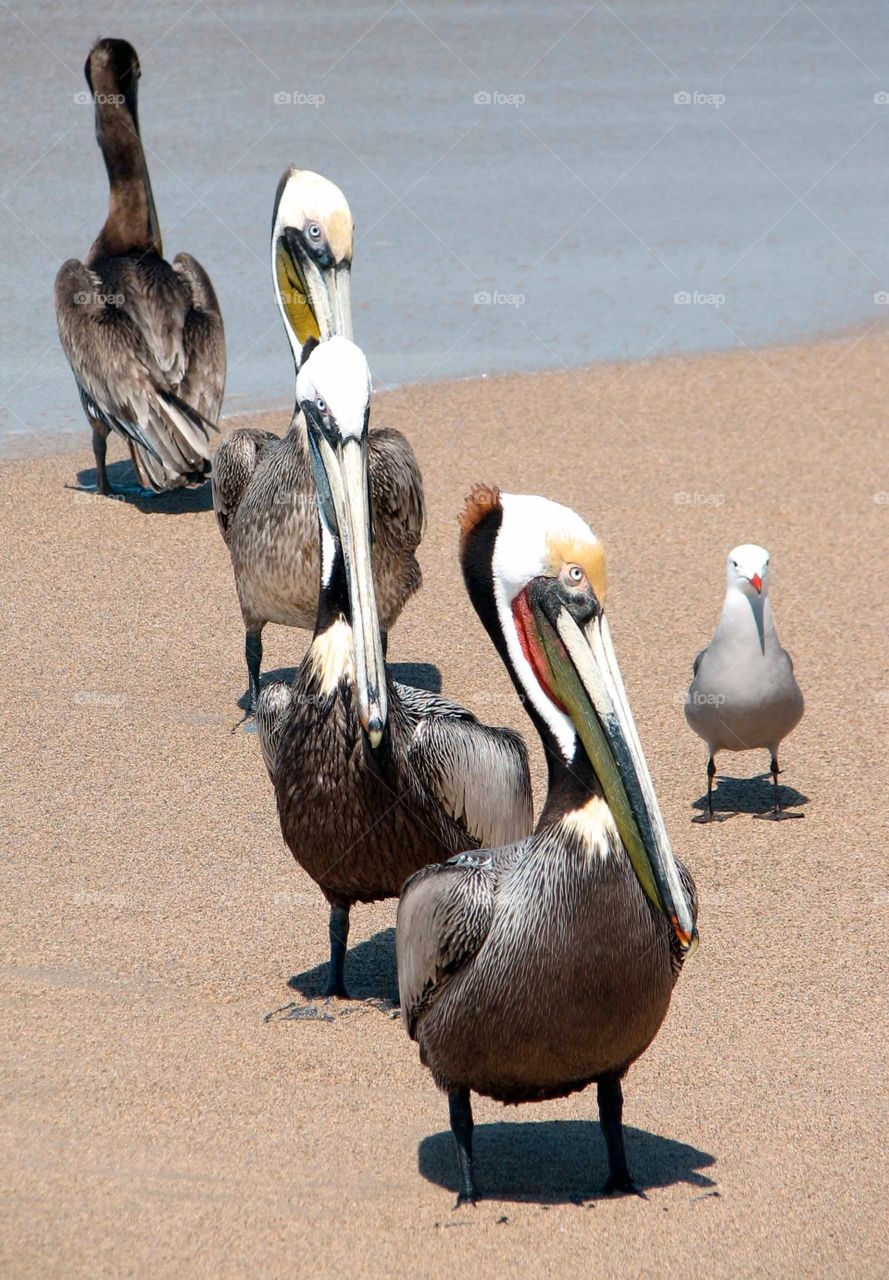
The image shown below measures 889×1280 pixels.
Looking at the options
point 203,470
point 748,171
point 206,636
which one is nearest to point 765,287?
point 748,171

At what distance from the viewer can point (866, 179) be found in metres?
16.6

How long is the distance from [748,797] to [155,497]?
15.4ft

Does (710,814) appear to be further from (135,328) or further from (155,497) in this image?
(135,328)

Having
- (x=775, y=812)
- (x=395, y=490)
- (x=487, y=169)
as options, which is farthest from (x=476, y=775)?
(x=487, y=169)

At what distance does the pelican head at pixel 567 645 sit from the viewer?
3.64 meters

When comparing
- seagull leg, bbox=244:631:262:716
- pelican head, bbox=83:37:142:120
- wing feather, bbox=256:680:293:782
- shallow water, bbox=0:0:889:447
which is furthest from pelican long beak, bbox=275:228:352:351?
shallow water, bbox=0:0:889:447

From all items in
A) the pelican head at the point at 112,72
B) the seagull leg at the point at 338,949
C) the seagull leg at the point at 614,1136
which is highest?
the pelican head at the point at 112,72

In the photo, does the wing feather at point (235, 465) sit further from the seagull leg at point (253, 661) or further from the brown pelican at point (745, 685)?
the brown pelican at point (745, 685)

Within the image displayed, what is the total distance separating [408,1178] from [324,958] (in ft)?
4.48

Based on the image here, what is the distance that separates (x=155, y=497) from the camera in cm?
995

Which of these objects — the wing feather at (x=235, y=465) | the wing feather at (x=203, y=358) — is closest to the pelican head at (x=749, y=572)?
the wing feather at (x=235, y=465)

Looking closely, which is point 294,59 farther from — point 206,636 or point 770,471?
point 206,636

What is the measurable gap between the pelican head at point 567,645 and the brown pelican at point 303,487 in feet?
8.46

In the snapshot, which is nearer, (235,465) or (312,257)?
(312,257)
